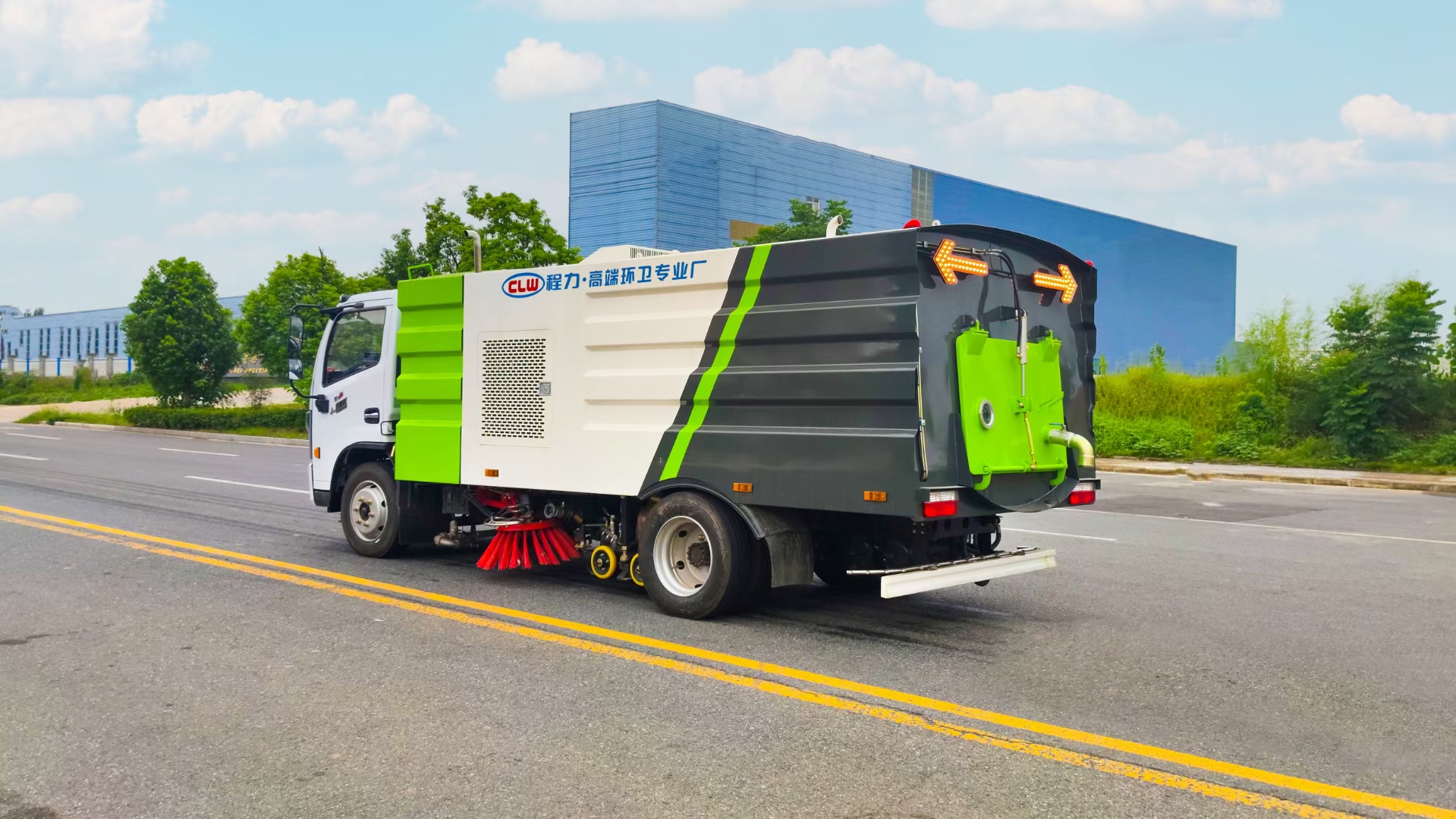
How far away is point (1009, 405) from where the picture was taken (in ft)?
22.6

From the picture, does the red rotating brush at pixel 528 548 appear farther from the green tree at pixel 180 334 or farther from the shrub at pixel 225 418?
the green tree at pixel 180 334

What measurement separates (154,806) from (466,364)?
187 inches

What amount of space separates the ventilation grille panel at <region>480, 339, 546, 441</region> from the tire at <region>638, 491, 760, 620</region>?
128 centimetres

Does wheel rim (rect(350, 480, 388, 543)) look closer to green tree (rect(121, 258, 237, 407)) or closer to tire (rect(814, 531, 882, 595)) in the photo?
tire (rect(814, 531, 882, 595))

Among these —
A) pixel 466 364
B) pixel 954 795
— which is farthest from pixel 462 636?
pixel 954 795

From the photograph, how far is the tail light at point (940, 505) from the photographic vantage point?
6.18 meters

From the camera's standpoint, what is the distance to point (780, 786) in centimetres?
421

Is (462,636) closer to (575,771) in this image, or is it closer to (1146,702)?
(575,771)

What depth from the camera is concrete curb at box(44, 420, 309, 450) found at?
30.9 metres

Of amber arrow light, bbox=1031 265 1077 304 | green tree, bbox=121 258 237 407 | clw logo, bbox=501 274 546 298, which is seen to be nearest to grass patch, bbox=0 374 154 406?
green tree, bbox=121 258 237 407

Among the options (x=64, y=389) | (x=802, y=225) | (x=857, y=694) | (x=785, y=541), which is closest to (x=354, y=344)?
(x=785, y=541)

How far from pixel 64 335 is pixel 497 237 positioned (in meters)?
94.1

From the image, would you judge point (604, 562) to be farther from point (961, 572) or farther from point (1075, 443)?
point (1075, 443)

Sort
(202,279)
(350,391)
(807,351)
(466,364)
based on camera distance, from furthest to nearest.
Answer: (202,279) → (350,391) → (466,364) → (807,351)
